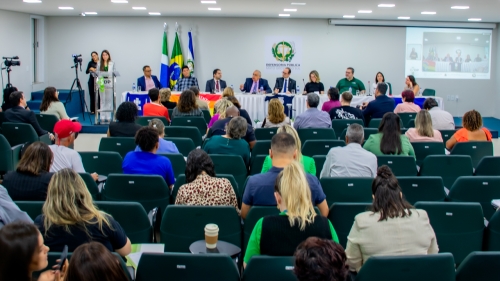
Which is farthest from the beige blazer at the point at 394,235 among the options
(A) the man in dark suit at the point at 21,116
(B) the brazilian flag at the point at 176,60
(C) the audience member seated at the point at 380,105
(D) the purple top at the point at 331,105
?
(B) the brazilian flag at the point at 176,60

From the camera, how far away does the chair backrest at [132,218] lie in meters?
3.78

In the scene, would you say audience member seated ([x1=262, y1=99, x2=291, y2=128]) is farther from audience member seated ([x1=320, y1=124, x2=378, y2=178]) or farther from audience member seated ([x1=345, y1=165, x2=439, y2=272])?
audience member seated ([x1=345, y1=165, x2=439, y2=272])

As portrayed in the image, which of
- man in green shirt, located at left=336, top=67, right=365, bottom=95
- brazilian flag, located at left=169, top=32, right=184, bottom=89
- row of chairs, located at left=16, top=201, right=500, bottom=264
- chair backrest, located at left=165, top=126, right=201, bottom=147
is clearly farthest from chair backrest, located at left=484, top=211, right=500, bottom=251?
brazilian flag, located at left=169, top=32, right=184, bottom=89

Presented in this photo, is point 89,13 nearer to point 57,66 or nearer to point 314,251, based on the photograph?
point 57,66

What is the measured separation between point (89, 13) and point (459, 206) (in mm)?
12679

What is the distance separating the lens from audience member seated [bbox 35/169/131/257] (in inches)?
123

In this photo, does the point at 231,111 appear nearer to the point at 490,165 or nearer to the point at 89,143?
the point at 490,165

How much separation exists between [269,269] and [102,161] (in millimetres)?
3349

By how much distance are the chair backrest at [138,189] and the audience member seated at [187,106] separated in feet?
13.3

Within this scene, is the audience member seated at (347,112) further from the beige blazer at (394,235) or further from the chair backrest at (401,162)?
the beige blazer at (394,235)

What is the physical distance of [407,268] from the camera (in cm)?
279

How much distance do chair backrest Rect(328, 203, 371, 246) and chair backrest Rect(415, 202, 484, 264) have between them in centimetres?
41

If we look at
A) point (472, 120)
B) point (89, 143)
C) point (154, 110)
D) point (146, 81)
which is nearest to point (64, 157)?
point (154, 110)

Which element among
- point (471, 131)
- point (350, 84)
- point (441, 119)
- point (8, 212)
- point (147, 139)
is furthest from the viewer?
point (350, 84)
